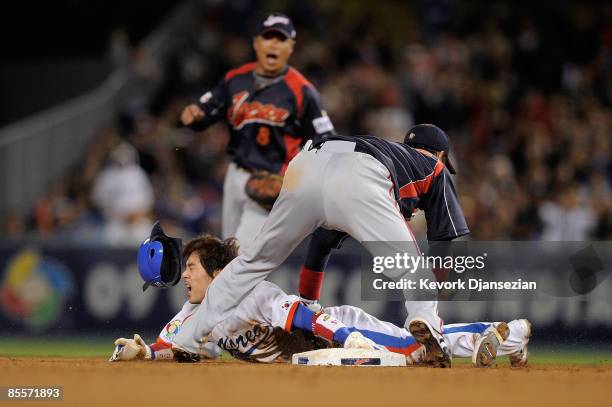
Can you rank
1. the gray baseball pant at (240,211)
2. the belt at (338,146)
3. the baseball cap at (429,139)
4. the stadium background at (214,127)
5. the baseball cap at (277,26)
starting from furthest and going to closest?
the stadium background at (214,127) → the baseball cap at (277,26) → the gray baseball pant at (240,211) → the baseball cap at (429,139) → the belt at (338,146)

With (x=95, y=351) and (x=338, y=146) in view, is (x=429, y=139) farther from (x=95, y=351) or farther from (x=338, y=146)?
(x=95, y=351)

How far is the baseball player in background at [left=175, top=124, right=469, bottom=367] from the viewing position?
22.1 ft

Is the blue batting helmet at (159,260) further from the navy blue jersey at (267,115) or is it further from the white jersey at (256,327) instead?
the navy blue jersey at (267,115)

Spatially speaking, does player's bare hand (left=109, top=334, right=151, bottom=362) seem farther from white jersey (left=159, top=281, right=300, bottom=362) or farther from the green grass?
the green grass

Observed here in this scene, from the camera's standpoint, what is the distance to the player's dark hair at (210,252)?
25.5 feet

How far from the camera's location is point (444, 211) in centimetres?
721

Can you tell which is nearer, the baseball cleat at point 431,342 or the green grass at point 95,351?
the baseball cleat at point 431,342

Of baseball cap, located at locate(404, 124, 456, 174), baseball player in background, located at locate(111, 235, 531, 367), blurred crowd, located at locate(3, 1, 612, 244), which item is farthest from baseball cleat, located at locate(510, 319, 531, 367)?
blurred crowd, located at locate(3, 1, 612, 244)

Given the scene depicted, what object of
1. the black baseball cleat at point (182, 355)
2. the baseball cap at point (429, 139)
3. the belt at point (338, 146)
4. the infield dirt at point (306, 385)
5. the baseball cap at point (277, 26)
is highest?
the baseball cap at point (277, 26)

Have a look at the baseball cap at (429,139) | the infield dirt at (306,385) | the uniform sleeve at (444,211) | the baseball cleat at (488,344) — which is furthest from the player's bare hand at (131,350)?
the baseball cap at (429,139)

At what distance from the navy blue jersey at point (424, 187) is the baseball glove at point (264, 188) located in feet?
5.61

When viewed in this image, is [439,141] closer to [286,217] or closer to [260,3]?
[286,217]

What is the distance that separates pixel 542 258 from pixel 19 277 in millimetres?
5963

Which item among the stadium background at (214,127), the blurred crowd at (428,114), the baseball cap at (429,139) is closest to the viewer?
the baseball cap at (429,139)
